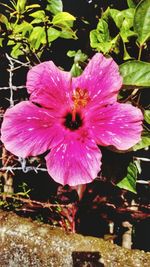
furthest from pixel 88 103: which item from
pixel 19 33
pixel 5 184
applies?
pixel 5 184

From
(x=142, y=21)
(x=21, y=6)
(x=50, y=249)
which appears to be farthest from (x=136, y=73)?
(x=50, y=249)

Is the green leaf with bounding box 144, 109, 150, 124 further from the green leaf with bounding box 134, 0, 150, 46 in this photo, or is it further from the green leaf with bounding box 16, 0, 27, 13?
the green leaf with bounding box 16, 0, 27, 13

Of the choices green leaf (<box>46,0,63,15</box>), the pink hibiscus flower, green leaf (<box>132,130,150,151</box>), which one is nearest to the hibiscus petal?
the pink hibiscus flower

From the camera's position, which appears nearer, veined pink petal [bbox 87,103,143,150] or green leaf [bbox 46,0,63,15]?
veined pink petal [bbox 87,103,143,150]

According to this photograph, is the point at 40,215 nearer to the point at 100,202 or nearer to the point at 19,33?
the point at 100,202

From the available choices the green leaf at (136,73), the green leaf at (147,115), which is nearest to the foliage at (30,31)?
the green leaf at (136,73)
